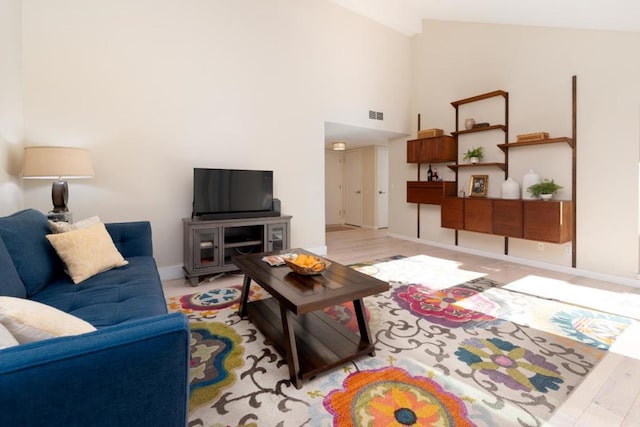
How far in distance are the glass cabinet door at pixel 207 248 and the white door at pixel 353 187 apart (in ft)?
16.4

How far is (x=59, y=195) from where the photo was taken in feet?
8.27

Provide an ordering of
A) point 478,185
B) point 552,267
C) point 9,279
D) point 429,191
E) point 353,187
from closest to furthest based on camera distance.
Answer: point 9,279
point 552,267
point 478,185
point 429,191
point 353,187

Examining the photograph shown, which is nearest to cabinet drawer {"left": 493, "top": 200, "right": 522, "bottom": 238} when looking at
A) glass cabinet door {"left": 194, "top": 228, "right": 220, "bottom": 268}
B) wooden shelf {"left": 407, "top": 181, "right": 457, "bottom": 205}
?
wooden shelf {"left": 407, "top": 181, "right": 457, "bottom": 205}

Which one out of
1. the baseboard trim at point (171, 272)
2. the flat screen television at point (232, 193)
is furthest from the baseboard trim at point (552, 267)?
the baseboard trim at point (171, 272)

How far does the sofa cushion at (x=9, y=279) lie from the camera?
1.32 metres

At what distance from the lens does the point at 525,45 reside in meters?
3.90

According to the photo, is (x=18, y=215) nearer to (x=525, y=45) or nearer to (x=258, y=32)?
(x=258, y=32)

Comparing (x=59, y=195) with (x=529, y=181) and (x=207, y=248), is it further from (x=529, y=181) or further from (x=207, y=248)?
(x=529, y=181)

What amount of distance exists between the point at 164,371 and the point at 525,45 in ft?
16.7

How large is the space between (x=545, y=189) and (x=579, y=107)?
99cm

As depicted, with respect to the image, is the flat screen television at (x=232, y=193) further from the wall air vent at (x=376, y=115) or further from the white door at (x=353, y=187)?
A: the white door at (x=353, y=187)

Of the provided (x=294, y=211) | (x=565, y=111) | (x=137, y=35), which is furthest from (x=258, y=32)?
(x=565, y=111)

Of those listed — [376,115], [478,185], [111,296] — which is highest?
[376,115]

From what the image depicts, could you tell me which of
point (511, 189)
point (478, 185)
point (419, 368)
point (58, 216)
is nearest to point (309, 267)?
point (419, 368)
